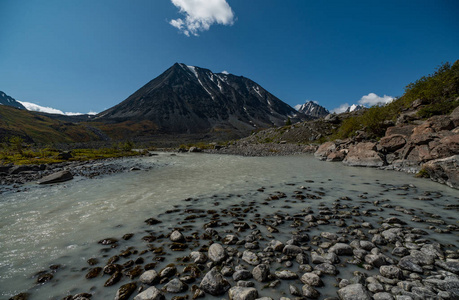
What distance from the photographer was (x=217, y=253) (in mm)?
5254

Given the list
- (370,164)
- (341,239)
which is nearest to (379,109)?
(370,164)

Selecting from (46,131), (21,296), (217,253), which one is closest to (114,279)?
(21,296)

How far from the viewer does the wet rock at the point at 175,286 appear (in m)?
4.00

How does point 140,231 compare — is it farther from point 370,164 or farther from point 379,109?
point 379,109

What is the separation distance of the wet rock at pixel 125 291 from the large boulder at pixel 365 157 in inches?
1035

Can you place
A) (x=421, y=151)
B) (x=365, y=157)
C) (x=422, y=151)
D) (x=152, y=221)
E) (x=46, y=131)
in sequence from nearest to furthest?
(x=152, y=221)
(x=422, y=151)
(x=421, y=151)
(x=365, y=157)
(x=46, y=131)

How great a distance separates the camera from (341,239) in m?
5.90

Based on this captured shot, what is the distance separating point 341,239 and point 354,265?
4.06ft

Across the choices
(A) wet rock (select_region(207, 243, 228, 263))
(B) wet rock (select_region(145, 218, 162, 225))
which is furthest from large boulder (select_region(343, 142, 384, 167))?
(B) wet rock (select_region(145, 218, 162, 225))

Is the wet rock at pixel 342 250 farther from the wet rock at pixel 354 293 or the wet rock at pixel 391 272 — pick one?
the wet rock at pixel 354 293

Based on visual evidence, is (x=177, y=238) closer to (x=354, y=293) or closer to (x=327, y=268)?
(x=327, y=268)

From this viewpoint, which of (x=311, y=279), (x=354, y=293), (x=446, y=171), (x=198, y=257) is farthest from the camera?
(x=446, y=171)

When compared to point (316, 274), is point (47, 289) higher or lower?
lower

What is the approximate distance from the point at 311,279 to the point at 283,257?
1051 mm
